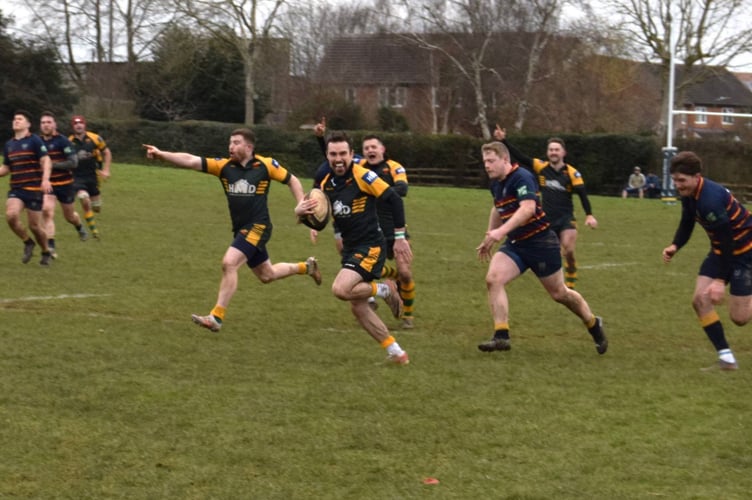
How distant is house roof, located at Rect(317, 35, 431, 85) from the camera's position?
69438mm

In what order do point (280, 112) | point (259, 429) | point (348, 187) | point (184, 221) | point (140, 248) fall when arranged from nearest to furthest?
point (259, 429) → point (348, 187) → point (140, 248) → point (184, 221) → point (280, 112)

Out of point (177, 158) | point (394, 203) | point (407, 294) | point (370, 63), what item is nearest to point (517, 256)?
point (394, 203)

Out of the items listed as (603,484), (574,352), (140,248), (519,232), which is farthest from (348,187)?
(140,248)

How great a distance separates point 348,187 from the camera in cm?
901

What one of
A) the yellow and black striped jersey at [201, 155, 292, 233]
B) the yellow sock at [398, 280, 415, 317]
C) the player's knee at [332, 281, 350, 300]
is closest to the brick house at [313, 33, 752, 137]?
the yellow sock at [398, 280, 415, 317]

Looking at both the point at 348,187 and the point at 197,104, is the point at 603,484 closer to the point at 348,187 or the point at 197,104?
the point at 348,187

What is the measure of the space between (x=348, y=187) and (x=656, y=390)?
2.87m

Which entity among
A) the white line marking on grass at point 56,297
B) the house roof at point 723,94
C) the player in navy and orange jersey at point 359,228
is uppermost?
the house roof at point 723,94

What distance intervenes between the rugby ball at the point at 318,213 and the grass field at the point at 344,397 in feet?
3.67

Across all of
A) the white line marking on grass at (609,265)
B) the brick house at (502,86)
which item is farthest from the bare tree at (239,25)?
the white line marking on grass at (609,265)

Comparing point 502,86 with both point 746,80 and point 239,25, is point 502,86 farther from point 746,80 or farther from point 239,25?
point 746,80

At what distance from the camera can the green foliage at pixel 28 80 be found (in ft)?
149

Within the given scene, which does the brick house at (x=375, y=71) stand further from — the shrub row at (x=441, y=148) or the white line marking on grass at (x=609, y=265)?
the white line marking on grass at (x=609, y=265)

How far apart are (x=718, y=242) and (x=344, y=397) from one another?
10.8 ft
